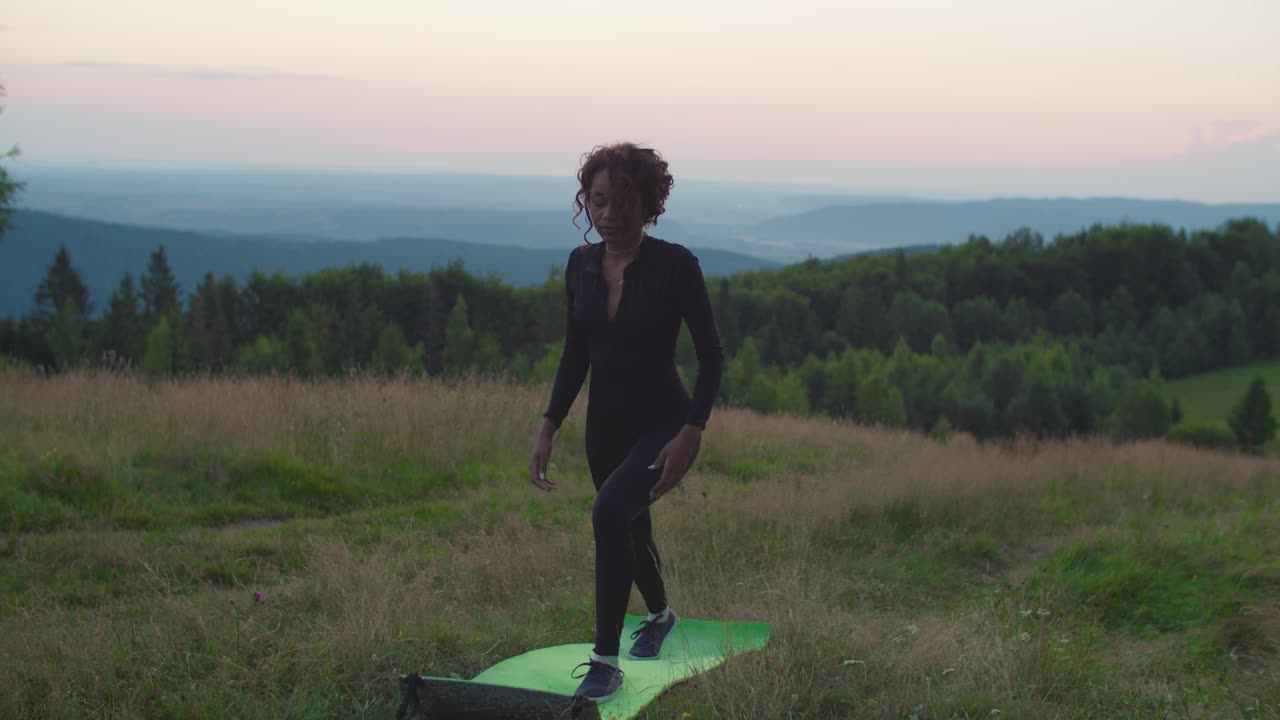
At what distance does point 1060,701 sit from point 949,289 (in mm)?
109520

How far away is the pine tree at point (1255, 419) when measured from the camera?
6306 cm

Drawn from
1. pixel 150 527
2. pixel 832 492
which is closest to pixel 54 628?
pixel 150 527

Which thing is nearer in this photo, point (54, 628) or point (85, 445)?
point (54, 628)

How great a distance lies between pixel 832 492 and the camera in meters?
7.48

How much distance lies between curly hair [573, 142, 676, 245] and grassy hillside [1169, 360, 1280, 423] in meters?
80.3

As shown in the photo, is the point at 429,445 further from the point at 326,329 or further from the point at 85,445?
the point at 326,329

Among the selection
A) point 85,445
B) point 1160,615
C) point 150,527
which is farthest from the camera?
point 85,445

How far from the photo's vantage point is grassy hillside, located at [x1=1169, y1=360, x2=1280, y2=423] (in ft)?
247

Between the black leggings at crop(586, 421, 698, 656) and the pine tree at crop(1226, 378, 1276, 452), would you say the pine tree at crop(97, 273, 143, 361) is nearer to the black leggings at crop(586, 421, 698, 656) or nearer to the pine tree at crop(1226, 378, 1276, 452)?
the black leggings at crop(586, 421, 698, 656)

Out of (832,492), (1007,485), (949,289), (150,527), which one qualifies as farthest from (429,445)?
(949,289)

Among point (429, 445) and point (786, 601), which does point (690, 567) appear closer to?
point (786, 601)

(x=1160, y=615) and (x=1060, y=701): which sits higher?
(x=1060, y=701)

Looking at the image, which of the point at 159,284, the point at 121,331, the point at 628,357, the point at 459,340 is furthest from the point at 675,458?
the point at 159,284

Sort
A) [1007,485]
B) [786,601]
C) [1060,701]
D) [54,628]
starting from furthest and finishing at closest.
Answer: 1. [1007,485]
2. [786,601]
3. [54,628]
4. [1060,701]
